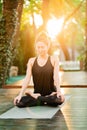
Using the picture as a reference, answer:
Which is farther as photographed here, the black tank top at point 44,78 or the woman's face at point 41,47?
the black tank top at point 44,78

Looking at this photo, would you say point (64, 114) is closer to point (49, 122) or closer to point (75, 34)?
point (49, 122)

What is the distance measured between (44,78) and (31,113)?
0.76 meters

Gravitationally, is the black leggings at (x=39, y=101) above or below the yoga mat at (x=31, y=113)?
above

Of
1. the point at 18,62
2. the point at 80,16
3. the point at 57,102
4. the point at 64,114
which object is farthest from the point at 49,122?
the point at 80,16

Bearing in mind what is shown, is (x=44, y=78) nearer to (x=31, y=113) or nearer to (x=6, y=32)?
(x=31, y=113)

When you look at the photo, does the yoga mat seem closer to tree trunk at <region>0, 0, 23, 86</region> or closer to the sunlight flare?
tree trunk at <region>0, 0, 23, 86</region>

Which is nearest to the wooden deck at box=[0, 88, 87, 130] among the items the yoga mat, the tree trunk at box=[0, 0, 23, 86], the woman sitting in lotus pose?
the yoga mat

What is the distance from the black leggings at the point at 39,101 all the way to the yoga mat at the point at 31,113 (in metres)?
0.08

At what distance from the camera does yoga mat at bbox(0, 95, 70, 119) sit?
19.3ft

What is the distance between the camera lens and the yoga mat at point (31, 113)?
5875 millimetres

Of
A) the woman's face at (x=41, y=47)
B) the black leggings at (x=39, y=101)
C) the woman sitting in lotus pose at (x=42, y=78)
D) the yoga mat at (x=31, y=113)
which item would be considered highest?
the woman's face at (x=41, y=47)

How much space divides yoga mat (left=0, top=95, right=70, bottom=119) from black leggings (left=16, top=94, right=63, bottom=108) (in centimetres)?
8

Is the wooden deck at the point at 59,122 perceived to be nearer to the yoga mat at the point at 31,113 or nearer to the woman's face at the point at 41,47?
the yoga mat at the point at 31,113

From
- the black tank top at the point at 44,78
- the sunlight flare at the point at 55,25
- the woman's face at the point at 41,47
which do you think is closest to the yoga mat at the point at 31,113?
the black tank top at the point at 44,78
